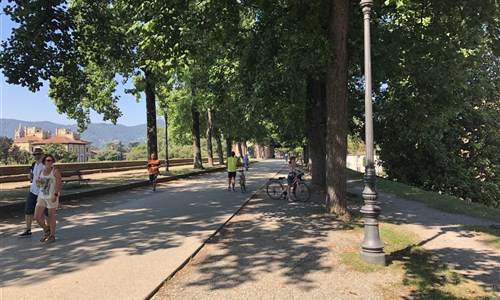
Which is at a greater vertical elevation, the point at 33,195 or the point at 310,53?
the point at 310,53

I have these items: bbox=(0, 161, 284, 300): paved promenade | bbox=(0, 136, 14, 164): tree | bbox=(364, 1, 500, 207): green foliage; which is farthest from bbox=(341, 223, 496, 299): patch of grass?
bbox=(0, 136, 14, 164): tree

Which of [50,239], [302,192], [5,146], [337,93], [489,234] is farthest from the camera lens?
[5,146]

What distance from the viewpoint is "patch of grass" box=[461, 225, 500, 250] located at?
315 inches

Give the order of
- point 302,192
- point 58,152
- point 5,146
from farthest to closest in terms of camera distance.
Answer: point 58,152 < point 5,146 < point 302,192

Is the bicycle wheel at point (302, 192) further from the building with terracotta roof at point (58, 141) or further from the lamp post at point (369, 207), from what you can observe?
the building with terracotta roof at point (58, 141)

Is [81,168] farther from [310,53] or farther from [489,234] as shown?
[489,234]

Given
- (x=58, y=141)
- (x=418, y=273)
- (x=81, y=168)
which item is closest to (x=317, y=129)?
(x=418, y=273)

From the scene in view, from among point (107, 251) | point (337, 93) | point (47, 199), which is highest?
point (337, 93)

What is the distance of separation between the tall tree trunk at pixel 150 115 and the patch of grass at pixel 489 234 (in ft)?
59.7

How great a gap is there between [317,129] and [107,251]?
9.25 metres

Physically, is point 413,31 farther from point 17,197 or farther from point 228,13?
point 17,197

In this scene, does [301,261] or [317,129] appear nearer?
[301,261]

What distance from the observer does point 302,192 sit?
13477 millimetres

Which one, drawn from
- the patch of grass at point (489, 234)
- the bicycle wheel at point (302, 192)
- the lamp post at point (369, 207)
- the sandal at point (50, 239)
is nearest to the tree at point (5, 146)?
the bicycle wheel at point (302, 192)
